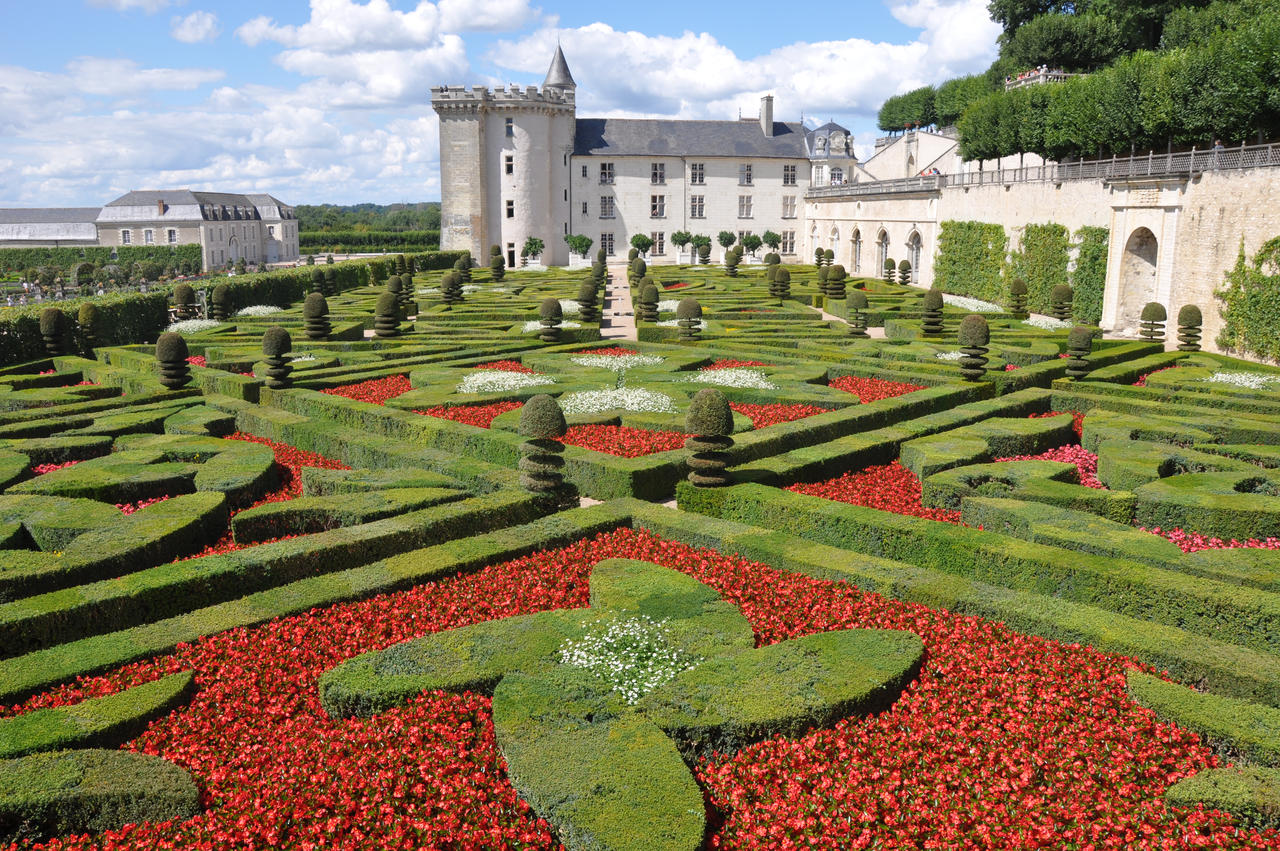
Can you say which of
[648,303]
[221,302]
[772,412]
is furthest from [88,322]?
[772,412]

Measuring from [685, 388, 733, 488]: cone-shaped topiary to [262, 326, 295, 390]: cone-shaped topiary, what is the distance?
9414 mm

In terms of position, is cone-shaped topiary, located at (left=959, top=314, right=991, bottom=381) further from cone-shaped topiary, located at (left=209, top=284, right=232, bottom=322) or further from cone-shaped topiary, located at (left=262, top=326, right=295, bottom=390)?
cone-shaped topiary, located at (left=209, top=284, right=232, bottom=322)

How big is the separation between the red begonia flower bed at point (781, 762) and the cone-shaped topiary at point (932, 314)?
56.3ft

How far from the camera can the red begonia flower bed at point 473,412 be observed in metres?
15.2

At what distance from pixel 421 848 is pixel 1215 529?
9.44 meters

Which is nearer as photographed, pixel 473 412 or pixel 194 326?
pixel 473 412

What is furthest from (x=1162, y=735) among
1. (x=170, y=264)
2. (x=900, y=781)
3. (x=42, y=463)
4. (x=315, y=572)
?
(x=170, y=264)

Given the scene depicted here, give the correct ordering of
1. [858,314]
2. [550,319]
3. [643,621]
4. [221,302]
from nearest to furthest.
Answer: [643,621], [550,319], [858,314], [221,302]

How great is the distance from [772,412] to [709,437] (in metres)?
4.56

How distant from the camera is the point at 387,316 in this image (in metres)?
25.0

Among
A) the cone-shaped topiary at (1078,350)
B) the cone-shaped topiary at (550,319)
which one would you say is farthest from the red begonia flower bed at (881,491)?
the cone-shaped topiary at (550,319)

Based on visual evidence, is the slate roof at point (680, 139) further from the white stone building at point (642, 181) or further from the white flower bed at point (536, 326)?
the white flower bed at point (536, 326)

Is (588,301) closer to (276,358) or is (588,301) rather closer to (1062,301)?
(276,358)

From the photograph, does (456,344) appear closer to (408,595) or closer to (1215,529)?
(408,595)
